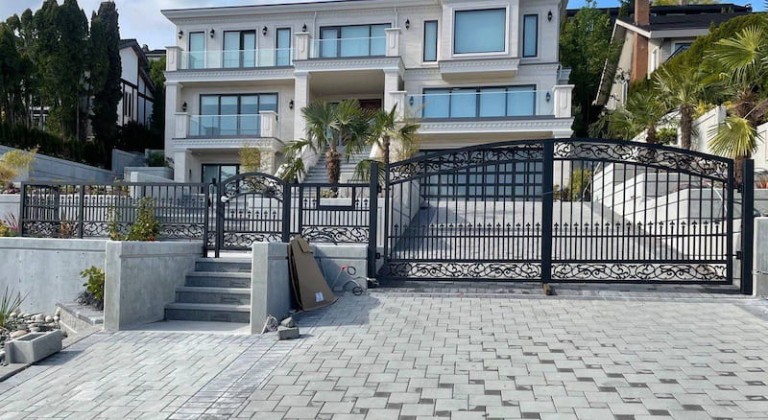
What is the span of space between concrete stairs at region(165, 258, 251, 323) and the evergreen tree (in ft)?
67.0

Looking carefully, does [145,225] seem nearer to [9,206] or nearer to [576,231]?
[9,206]

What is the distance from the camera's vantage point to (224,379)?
6027 millimetres

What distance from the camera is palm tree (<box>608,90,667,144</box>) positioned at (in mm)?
17609

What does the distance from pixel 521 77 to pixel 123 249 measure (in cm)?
2061

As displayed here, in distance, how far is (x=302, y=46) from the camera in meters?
25.3

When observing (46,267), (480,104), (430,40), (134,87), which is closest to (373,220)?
(46,267)

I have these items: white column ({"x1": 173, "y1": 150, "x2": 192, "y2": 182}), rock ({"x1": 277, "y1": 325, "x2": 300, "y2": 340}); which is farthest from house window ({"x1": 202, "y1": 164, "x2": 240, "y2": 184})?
rock ({"x1": 277, "y1": 325, "x2": 300, "y2": 340})

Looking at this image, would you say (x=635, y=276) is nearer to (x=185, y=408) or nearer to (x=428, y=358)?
(x=428, y=358)

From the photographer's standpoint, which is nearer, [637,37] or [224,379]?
[224,379]

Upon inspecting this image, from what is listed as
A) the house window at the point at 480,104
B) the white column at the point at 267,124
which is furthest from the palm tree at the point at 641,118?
the white column at the point at 267,124

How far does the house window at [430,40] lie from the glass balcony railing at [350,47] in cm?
230

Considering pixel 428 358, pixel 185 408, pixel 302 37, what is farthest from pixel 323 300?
pixel 302 37

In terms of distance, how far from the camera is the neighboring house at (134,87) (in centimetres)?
3328

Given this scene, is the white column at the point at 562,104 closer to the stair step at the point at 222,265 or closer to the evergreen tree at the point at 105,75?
the stair step at the point at 222,265
